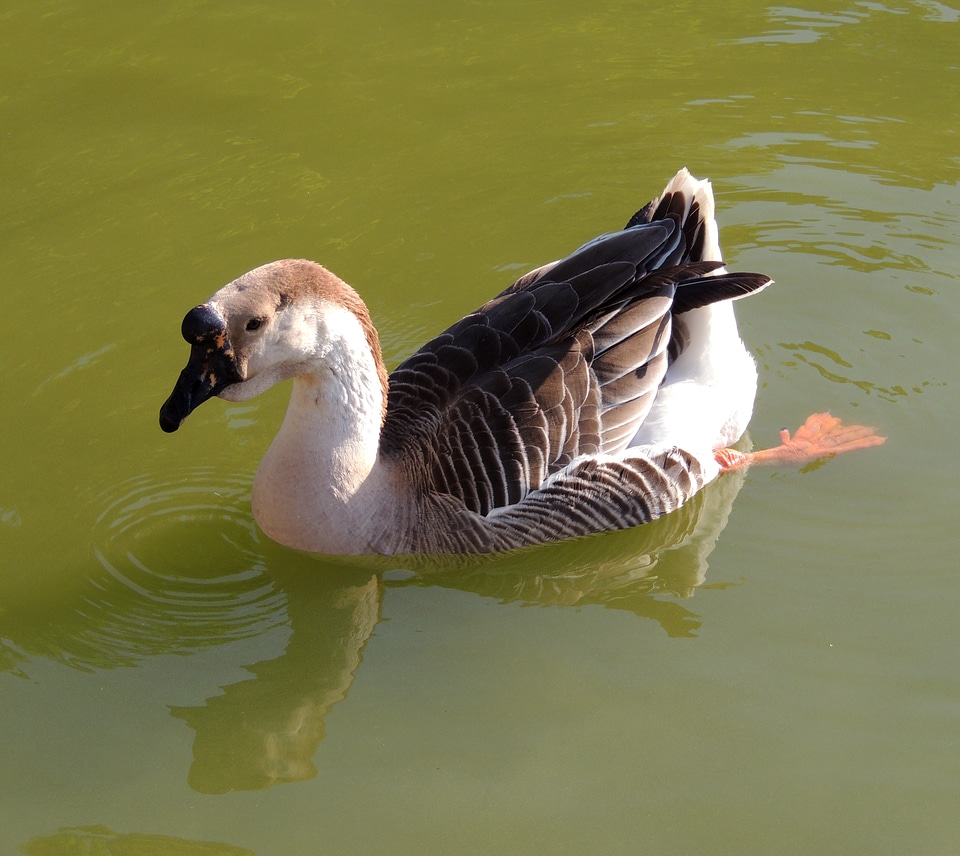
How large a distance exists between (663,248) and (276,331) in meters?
2.13

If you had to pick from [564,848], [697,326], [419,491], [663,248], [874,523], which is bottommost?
[564,848]

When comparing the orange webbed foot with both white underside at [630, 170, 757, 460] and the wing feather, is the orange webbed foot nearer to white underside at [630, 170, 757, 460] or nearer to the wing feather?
white underside at [630, 170, 757, 460]

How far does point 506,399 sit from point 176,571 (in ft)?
5.66

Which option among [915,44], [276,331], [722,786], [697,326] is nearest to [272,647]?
[276,331]

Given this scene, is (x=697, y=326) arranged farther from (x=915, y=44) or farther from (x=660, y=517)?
(x=915, y=44)

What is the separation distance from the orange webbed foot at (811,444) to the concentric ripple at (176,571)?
2428 millimetres

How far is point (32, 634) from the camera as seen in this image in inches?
205

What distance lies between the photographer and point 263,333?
4.70m

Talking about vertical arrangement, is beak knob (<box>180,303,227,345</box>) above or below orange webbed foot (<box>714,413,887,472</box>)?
above

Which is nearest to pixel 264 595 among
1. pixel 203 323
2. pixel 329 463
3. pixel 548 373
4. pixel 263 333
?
pixel 329 463

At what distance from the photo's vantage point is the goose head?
4605 millimetres

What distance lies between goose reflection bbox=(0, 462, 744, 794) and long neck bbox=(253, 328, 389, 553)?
29 centimetres

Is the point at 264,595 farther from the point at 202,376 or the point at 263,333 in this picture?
the point at 263,333

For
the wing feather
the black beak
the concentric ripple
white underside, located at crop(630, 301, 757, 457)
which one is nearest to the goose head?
the black beak
